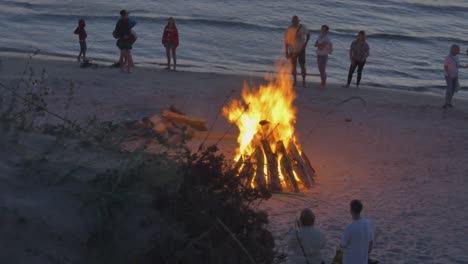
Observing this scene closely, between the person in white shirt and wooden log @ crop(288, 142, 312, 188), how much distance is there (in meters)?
4.45

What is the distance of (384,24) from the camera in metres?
40.6

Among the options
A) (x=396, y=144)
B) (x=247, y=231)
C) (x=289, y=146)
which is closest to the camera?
(x=247, y=231)

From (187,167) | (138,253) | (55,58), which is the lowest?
(55,58)

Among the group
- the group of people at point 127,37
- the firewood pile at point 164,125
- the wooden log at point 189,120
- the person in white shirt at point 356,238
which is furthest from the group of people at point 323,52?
the person in white shirt at point 356,238

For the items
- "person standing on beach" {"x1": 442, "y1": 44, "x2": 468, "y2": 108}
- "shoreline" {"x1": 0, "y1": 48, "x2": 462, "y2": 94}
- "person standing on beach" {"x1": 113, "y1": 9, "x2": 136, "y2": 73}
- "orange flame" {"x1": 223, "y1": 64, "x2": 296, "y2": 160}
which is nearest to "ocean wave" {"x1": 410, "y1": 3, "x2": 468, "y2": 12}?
"shoreline" {"x1": 0, "y1": 48, "x2": 462, "y2": 94}

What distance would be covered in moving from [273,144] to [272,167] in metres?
0.39

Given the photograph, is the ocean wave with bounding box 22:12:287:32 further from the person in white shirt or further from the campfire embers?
the person in white shirt

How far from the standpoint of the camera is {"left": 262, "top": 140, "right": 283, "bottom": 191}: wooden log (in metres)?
12.3

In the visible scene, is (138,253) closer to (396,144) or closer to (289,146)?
(289,146)

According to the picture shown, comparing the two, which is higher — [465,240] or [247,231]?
[247,231]

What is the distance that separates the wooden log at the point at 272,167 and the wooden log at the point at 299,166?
43 centimetres

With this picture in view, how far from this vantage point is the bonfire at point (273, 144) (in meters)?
12.4

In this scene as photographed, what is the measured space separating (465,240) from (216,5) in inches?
1294

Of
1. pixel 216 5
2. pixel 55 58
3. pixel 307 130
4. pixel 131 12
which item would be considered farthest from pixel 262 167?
pixel 216 5
